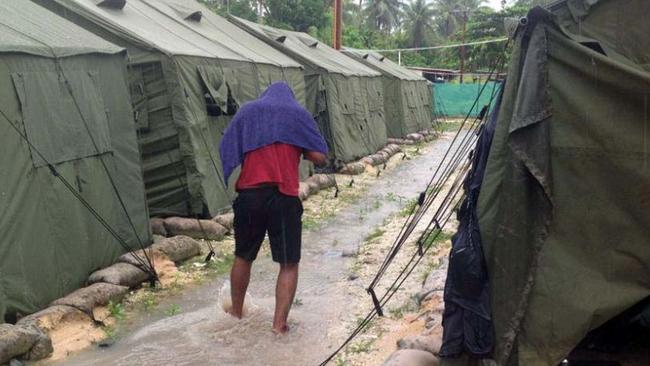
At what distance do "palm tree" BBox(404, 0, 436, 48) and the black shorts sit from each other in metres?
53.0

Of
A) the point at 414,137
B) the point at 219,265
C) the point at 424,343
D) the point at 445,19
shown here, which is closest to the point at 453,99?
the point at 414,137

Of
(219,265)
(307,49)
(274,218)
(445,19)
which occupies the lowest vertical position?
(219,265)

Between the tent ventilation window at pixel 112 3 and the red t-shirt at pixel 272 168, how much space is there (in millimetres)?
5096

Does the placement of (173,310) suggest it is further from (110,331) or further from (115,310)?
(110,331)

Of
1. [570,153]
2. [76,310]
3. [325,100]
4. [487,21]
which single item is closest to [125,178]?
[76,310]

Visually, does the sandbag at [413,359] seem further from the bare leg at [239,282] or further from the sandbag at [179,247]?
the sandbag at [179,247]

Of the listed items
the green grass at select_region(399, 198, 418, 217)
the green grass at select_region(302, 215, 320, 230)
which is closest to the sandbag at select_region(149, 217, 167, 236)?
the green grass at select_region(302, 215, 320, 230)

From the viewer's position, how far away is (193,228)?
8.20 meters

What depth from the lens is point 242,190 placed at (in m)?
5.04

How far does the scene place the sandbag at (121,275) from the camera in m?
6.08

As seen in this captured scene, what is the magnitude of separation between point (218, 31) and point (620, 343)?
9773 millimetres

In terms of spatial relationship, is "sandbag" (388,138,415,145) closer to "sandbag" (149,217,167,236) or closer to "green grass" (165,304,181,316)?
"sandbag" (149,217,167,236)

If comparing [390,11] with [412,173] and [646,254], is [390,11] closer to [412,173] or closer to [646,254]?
[412,173]

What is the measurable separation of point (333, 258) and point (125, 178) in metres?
2.50
